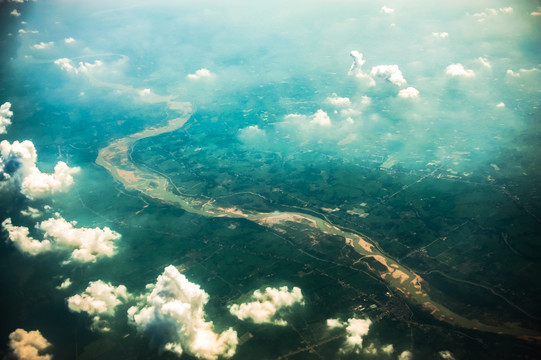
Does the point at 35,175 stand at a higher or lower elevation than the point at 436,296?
higher

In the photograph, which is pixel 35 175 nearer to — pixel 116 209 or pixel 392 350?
pixel 116 209

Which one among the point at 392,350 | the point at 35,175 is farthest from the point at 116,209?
the point at 392,350

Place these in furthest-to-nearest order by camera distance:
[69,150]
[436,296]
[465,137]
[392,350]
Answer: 1. [69,150]
2. [465,137]
3. [436,296]
4. [392,350]

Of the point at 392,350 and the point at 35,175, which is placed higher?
the point at 35,175

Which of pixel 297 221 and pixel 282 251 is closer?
pixel 282 251

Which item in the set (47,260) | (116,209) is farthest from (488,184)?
(47,260)

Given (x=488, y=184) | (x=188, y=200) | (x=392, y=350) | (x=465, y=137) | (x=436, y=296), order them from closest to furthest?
(x=392, y=350)
(x=436, y=296)
(x=488, y=184)
(x=188, y=200)
(x=465, y=137)

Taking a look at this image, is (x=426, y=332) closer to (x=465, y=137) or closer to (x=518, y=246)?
Result: (x=518, y=246)

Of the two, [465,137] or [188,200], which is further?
[465,137]

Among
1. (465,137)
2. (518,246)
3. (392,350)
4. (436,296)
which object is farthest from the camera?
(465,137)
